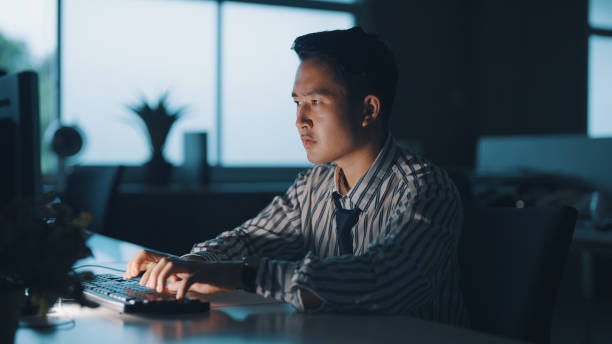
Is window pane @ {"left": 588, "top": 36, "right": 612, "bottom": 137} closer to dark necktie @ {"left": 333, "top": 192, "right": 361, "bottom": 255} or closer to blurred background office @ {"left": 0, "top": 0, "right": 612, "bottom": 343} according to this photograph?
blurred background office @ {"left": 0, "top": 0, "right": 612, "bottom": 343}

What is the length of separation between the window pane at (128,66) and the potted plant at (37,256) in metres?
3.24

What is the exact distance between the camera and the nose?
1378 mm

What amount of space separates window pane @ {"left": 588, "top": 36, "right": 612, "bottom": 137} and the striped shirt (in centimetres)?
510

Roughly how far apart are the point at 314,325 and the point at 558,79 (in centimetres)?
532

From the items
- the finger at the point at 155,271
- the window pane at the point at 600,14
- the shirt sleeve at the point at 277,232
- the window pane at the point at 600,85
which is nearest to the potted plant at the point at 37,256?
the finger at the point at 155,271

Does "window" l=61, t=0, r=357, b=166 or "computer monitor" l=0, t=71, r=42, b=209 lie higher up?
"window" l=61, t=0, r=357, b=166

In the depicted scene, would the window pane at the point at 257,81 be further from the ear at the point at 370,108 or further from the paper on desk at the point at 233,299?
the paper on desk at the point at 233,299

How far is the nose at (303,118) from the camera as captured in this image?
1378 millimetres

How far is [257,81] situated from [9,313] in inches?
158

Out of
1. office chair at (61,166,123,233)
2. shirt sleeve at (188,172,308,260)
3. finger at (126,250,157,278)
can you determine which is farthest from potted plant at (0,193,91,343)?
office chair at (61,166,123,233)

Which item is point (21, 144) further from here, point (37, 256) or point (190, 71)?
point (190, 71)

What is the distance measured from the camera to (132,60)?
424 centimetres

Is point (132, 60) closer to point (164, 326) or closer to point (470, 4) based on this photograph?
point (470, 4)

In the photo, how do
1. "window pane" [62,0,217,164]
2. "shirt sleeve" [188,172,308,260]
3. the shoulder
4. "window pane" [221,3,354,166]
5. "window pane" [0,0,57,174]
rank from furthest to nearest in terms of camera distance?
1. "window pane" [221,3,354,166]
2. "window pane" [62,0,217,164]
3. "window pane" [0,0,57,174]
4. "shirt sleeve" [188,172,308,260]
5. the shoulder
